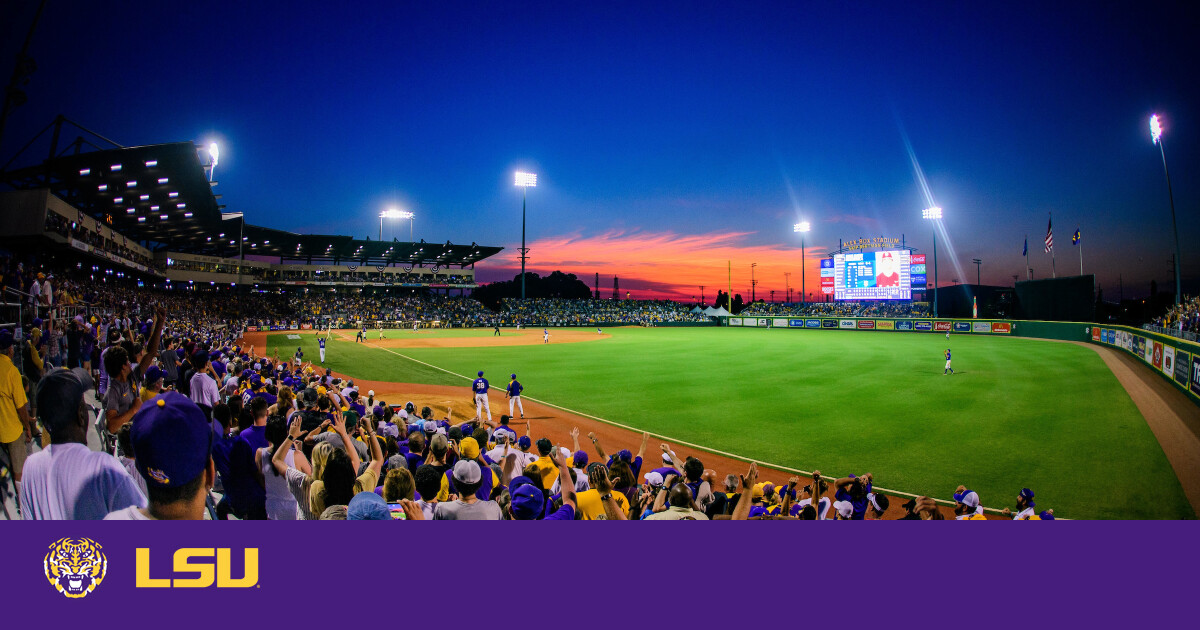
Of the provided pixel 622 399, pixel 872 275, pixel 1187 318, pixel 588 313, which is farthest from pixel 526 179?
pixel 1187 318

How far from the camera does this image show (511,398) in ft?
44.1

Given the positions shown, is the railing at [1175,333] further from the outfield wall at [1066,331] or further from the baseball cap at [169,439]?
the baseball cap at [169,439]

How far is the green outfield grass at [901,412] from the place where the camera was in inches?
327

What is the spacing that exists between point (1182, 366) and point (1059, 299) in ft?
96.0

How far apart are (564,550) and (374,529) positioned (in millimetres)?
951

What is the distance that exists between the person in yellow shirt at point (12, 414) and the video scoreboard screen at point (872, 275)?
59.0 meters

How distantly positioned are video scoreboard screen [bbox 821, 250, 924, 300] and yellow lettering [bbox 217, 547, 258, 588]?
192 feet

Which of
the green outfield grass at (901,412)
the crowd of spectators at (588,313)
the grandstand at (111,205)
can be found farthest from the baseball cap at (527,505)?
the crowd of spectators at (588,313)

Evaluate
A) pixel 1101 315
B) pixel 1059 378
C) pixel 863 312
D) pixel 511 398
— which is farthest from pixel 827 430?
pixel 863 312

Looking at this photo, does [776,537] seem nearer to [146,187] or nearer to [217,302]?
[146,187]

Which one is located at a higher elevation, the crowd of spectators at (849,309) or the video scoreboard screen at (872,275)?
the video scoreboard screen at (872,275)

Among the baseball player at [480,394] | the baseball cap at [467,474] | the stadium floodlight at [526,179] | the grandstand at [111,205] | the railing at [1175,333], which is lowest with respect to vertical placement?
the baseball player at [480,394]

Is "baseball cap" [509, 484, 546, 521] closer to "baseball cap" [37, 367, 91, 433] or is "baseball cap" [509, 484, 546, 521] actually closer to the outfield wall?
"baseball cap" [37, 367, 91, 433]

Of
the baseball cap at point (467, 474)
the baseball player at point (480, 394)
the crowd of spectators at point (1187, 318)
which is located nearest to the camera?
the baseball cap at point (467, 474)
